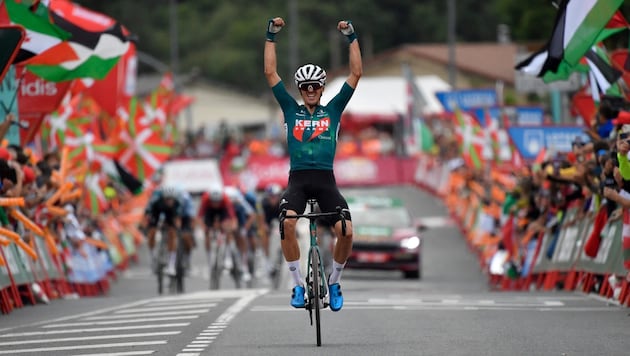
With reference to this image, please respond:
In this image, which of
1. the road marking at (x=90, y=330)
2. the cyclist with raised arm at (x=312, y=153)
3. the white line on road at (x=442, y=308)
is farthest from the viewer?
the white line on road at (x=442, y=308)

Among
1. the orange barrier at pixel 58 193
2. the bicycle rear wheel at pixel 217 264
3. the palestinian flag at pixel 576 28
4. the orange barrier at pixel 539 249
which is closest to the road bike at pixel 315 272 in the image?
the orange barrier at pixel 539 249

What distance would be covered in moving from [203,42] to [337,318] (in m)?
109

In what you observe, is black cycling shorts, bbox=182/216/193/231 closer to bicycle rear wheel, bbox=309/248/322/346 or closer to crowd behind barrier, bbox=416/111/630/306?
crowd behind barrier, bbox=416/111/630/306

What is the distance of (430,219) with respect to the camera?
44875mm

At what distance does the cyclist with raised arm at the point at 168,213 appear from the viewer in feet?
83.1

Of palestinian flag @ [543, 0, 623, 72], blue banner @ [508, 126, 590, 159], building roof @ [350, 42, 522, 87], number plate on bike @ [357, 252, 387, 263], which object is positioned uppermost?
building roof @ [350, 42, 522, 87]

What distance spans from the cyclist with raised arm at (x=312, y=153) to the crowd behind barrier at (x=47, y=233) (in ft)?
14.0

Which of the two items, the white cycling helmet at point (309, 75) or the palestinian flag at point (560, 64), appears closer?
the white cycling helmet at point (309, 75)

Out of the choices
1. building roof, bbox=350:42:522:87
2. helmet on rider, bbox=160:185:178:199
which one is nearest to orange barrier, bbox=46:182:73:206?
helmet on rider, bbox=160:185:178:199

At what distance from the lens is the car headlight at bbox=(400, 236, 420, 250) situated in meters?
30.7

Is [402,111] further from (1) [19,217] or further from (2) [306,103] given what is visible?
(2) [306,103]

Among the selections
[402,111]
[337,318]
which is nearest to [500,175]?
[337,318]

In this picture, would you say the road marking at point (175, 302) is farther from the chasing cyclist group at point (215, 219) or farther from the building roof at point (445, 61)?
the building roof at point (445, 61)

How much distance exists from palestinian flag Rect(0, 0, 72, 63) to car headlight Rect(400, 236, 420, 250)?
10613 mm
